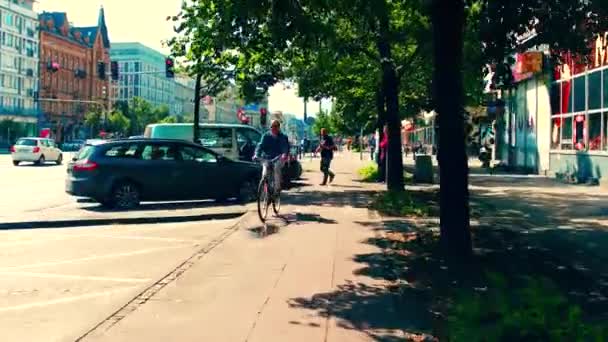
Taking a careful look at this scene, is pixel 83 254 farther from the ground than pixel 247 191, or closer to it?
closer to it

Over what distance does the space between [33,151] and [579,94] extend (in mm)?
31110

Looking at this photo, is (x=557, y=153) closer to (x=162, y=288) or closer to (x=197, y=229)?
(x=197, y=229)

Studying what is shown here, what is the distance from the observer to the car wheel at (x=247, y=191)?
53.6 ft

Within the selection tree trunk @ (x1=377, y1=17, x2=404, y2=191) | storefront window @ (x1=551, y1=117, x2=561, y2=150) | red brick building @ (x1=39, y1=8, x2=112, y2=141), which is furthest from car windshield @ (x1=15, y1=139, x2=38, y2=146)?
red brick building @ (x1=39, y1=8, x2=112, y2=141)

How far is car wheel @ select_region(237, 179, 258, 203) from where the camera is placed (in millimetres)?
16325

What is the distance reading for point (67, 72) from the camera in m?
111

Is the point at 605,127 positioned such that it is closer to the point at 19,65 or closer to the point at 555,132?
the point at 555,132

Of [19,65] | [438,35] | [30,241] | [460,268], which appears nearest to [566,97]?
[438,35]

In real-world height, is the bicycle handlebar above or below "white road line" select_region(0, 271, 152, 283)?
above

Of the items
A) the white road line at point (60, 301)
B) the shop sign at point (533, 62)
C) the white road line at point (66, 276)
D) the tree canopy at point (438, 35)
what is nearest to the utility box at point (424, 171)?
the tree canopy at point (438, 35)

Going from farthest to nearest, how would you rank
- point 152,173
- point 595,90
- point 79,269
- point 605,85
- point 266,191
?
point 595,90 → point 605,85 → point 152,173 → point 266,191 → point 79,269

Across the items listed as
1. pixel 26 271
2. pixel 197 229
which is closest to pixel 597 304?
pixel 26 271

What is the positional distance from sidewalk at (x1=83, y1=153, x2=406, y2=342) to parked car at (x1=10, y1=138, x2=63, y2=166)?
3434cm

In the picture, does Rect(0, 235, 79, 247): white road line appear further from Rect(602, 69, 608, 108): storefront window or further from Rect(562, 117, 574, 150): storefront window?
Rect(562, 117, 574, 150): storefront window
